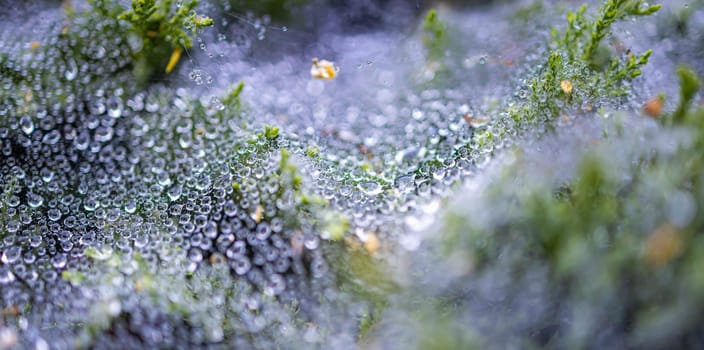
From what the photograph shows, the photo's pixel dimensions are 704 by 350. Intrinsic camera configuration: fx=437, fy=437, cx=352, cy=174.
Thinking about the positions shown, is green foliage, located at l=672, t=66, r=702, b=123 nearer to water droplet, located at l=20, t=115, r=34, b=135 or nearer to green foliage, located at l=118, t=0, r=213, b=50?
green foliage, located at l=118, t=0, r=213, b=50

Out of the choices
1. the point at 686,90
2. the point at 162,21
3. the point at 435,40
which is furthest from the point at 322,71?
the point at 686,90

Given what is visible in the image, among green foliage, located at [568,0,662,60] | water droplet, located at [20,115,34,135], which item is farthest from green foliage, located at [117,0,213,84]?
green foliage, located at [568,0,662,60]

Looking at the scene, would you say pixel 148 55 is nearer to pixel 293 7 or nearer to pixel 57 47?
pixel 57 47

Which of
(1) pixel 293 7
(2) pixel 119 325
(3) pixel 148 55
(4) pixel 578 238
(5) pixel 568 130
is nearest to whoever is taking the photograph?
(4) pixel 578 238

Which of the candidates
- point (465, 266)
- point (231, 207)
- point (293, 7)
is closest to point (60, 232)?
point (231, 207)

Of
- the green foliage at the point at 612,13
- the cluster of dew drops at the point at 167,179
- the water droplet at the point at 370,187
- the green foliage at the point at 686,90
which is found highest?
the green foliage at the point at 612,13

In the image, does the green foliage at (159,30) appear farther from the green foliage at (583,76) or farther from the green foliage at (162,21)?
the green foliage at (583,76)

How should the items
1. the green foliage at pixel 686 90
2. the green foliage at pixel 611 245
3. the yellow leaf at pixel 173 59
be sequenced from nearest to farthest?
1. the green foliage at pixel 611 245
2. the green foliage at pixel 686 90
3. the yellow leaf at pixel 173 59

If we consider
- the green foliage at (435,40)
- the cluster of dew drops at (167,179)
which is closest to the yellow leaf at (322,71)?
the cluster of dew drops at (167,179)

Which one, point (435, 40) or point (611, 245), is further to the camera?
point (435, 40)

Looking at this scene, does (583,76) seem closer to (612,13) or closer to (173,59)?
(612,13)

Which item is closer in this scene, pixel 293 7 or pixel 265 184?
pixel 265 184
